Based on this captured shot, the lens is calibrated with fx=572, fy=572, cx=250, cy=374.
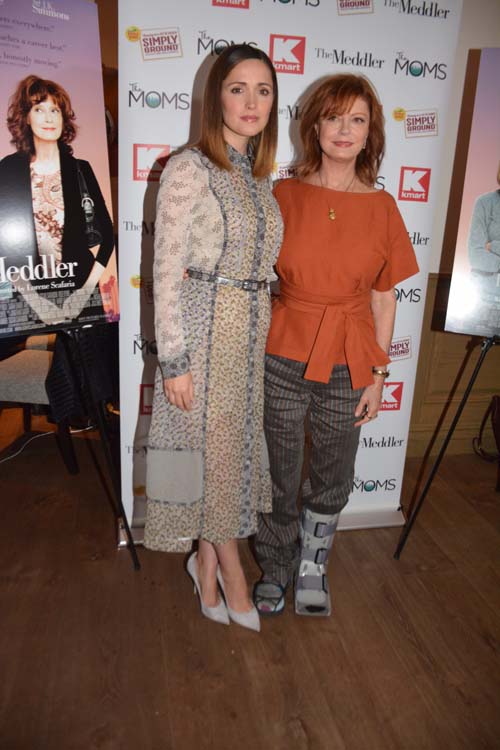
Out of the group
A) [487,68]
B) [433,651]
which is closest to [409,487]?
[433,651]

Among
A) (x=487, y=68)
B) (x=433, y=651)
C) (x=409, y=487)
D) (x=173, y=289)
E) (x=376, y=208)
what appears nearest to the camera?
(x=173, y=289)

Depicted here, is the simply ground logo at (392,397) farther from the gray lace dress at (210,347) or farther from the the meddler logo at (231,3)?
the the meddler logo at (231,3)

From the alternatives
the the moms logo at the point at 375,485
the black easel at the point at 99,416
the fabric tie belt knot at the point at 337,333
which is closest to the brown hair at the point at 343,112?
the fabric tie belt knot at the point at 337,333

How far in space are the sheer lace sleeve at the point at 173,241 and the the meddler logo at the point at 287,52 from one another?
71 cm

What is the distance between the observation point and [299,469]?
5.92 feet

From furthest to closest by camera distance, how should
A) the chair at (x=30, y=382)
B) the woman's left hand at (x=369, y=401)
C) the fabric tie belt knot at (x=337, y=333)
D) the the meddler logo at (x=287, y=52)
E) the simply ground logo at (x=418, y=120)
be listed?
1. the chair at (x=30, y=382)
2. the simply ground logo at (x=418, y=120)
3. the the meddler logo at (x=287, y=52)
4. the woman's left hand at (x=369, y=401)
5. the fabric tie belt knot at (x=337, y=333)

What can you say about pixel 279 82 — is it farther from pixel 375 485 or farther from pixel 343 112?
pixel 375 485

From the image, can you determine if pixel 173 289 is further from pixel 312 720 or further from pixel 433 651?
pixel 433 651

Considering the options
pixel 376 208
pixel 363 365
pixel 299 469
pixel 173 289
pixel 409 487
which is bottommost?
pixel 409 487

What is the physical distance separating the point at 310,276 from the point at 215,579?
991mm

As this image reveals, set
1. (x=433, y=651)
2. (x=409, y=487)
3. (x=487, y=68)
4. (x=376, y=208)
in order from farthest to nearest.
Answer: (x=409, y=487) → (x=487, y=68) → (x=433, y=651) → (x=376, y=208)

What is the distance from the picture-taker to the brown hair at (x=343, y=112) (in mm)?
1479

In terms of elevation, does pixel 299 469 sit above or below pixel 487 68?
below

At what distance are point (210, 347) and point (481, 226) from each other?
112 centimetres
